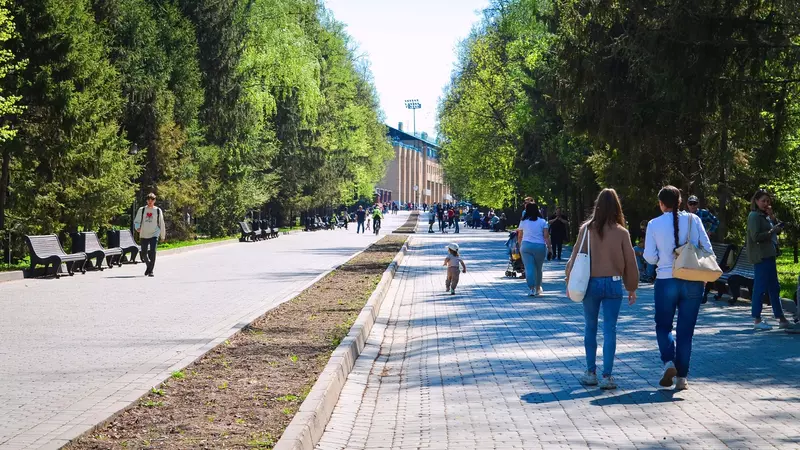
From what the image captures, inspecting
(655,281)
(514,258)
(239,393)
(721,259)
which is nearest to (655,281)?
(655,281)

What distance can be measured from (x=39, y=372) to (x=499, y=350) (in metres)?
4.75

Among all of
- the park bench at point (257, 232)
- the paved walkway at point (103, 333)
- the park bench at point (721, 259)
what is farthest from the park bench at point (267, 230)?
the park bench at point (721, 259)

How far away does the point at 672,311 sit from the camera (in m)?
9.48

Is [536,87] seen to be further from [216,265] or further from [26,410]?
[26,410]

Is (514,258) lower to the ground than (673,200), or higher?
lower

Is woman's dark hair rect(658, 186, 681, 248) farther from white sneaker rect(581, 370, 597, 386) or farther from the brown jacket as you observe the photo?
white sneaker rect(581, 370, 597, 386)

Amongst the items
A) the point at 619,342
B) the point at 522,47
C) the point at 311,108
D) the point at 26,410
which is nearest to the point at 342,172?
the point at 311,108

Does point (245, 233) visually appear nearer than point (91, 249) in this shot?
No

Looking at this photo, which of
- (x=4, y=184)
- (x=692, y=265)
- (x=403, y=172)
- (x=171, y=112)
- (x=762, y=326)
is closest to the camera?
(x=692, y=265)

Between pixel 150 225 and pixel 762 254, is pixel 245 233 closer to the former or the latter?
pixel 150 225

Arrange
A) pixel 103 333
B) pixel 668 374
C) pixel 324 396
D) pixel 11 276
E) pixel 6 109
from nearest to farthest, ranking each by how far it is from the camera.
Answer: pixel 324 396, pixel 668 374, pixel 103 333, pixel 11 276, pixel 6 109

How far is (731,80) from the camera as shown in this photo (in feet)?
69.9

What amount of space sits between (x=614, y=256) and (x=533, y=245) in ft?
35.1

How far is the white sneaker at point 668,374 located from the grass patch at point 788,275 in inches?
441
